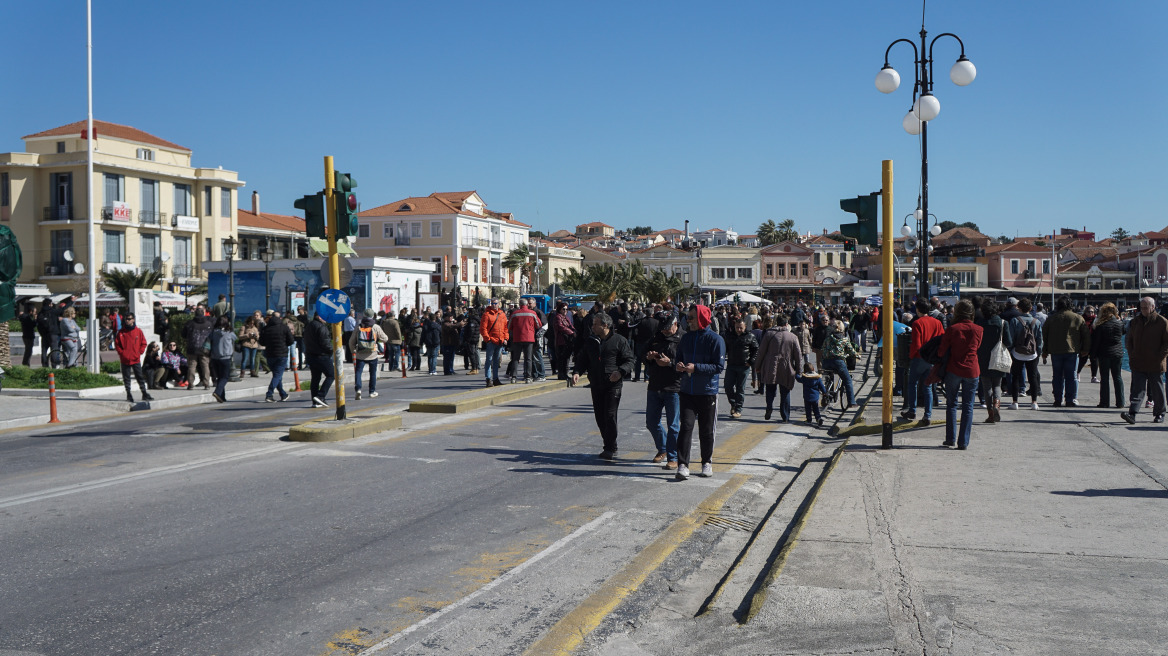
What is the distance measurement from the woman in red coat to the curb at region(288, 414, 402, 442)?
733cm

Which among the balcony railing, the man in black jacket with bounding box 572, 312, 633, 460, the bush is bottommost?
the bush

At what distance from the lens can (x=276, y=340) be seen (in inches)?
700

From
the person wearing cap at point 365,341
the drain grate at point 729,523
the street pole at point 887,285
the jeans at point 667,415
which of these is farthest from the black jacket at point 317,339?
the drain grate at point 729,523

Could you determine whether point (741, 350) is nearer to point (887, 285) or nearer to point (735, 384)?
point (735, 384)

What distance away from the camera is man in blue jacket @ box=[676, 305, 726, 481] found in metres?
9.08

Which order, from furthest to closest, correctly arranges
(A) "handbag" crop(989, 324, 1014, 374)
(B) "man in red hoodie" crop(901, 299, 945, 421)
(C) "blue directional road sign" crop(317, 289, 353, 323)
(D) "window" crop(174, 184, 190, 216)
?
(D) "window" crop(174, 184, 190, 216)
(B) "man in red hoodie" crop(901, 299, 945, 421)
(C) "blue directional road sign" crop(317, 289, 353, 323)
(A) "handbag" crop(989, 324, 1014, 374)

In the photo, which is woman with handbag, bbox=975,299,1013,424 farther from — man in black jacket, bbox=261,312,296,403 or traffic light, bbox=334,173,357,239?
man in black jacket, bbox=261,312,296,403

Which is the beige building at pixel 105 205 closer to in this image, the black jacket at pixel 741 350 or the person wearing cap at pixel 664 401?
the black jacket at pixel 741 350

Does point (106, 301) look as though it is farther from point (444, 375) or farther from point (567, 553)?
point (567, 553)

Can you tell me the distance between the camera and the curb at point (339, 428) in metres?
11.8

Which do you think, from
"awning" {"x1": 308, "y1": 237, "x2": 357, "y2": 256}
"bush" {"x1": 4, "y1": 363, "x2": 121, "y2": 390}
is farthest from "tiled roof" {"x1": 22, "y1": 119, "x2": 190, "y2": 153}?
"awning" {"x1": 308, "y1": 237, "x2": 357, "y2": 256}

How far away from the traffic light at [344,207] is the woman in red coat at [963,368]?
770cm

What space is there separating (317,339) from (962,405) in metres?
10.1

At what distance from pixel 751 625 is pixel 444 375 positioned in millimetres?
20057
